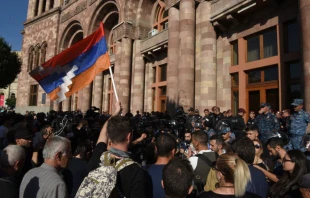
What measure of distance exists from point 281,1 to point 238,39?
2201 mm

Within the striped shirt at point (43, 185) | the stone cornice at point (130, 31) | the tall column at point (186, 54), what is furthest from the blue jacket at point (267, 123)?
the stone cornice at point (130, 31)

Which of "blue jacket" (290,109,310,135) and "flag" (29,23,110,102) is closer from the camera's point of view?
"flag" (29,23,110,102)

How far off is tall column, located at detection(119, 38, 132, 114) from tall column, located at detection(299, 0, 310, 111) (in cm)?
1167

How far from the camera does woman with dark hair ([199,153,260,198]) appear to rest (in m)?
1.96

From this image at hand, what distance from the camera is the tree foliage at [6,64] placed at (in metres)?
24.2

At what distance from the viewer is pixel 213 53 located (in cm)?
1082

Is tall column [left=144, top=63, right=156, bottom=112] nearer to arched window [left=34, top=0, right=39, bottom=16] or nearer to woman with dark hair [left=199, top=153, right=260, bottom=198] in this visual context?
woman with dark hair [left=199, top=153, right=260, bottom=198]

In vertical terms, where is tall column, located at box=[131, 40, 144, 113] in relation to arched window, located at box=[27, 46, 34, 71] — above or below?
below

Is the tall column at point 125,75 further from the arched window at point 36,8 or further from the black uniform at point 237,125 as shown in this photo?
the arched window at point 36,8

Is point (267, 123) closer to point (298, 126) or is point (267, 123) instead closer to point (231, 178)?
point (298, 126)

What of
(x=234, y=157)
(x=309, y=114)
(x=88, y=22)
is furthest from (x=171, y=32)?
(x=88, y=22)

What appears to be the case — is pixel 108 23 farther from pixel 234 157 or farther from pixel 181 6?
pixel 234 157

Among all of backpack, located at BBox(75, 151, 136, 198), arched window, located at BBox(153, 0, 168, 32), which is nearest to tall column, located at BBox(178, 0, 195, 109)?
arched window, located at BBox(153, 0, 168, 32)

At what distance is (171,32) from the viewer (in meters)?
11.9
